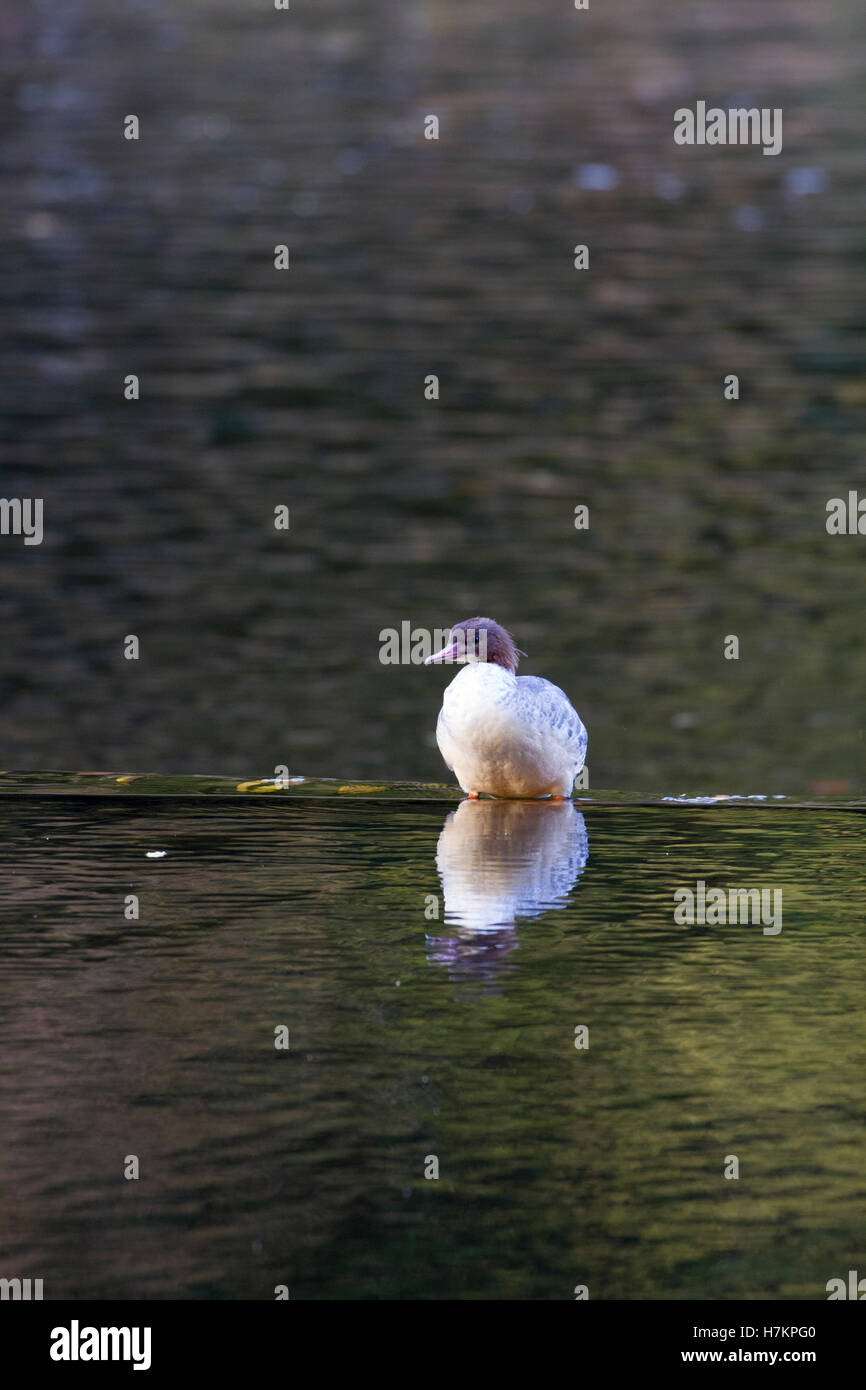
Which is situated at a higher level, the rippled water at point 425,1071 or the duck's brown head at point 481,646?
the duck's brown head at point 481,646

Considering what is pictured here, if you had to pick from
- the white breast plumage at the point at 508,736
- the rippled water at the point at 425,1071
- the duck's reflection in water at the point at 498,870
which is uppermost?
the white breast plumage at the point at 508,736

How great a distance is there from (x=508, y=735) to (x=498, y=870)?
1375 millimetres

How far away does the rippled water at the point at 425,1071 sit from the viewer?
3.20 metres

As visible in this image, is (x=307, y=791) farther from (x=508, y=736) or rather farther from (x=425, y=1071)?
(x=425, y=1071)

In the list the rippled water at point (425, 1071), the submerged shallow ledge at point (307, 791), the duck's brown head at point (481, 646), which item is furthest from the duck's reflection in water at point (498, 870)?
the duck's brown head at point (481, 646)

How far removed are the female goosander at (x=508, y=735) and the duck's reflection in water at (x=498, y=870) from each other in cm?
10

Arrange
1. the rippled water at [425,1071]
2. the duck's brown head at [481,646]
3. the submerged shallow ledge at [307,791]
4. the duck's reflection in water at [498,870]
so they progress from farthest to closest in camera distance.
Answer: the duck's brown head at [481,646]
the submerged shallow ledge at [307,791]
the duck's reflection in water at [498,870]
the rippled water at [425,1071]

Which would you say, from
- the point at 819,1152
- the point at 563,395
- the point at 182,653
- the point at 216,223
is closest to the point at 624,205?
the point at 216,223

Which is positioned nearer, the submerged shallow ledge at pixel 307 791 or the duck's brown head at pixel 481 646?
the submerged shallow ledge at pixel 307 791

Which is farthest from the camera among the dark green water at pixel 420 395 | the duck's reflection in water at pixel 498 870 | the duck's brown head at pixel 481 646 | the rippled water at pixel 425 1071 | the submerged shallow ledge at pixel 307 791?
the dark green water at pixel 420 395

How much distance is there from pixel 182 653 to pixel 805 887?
13.9 ft

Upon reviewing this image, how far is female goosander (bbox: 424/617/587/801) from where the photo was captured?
738 cm

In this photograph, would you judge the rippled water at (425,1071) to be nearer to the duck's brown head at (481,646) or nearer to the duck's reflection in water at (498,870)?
the duck's reflection in water at (498,870)
